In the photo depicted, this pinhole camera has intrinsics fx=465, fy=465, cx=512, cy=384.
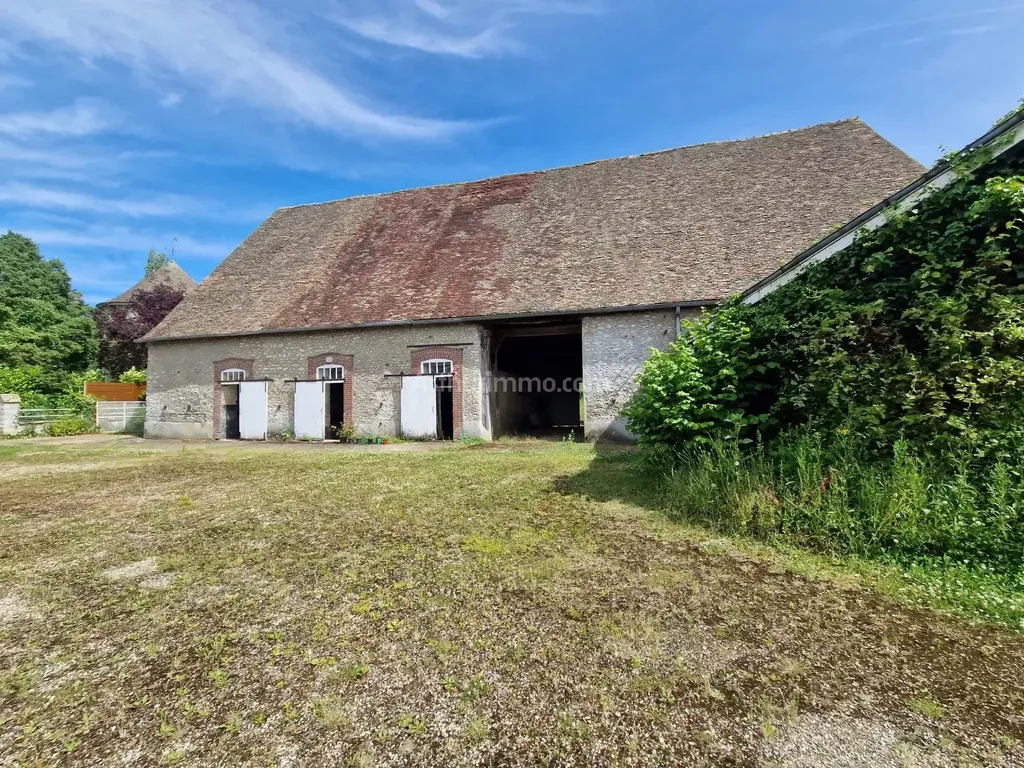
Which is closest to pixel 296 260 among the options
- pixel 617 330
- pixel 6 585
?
pixel 617 330

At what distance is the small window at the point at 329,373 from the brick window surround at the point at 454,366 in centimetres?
245


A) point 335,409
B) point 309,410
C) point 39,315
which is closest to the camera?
point 309,410

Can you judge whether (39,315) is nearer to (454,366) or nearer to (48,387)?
(48,387)

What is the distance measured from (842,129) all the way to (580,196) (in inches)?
297

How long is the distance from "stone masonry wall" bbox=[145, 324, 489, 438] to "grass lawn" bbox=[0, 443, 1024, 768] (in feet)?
25.7

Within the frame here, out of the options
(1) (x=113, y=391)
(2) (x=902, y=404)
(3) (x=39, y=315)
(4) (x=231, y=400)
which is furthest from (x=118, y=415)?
(2) (x=902, y=404)

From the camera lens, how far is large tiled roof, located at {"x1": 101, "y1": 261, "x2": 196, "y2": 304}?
78.3ft

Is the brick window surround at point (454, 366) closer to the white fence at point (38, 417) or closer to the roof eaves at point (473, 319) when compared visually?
the roof eaves at point (473, 319)

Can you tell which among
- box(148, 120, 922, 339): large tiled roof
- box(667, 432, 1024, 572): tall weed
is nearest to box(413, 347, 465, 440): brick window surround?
box(148, 120, 922, 339): large tiled roof

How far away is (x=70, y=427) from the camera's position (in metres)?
16.0

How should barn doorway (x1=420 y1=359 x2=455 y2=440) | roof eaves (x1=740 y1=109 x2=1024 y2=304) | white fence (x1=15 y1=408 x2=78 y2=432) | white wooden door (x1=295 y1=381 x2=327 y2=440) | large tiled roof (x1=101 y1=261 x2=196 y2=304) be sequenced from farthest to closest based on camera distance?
large tiled roof (x1=101 y1=261 x2=196 y2=304) → white fence (x1=15 y1=408 x2=78 y2=432) → white wooden door (x1=295 y1=381 x2=327 y2=440) → barn doorway (x1=420 y1=359 x2=455 y2=440) → roof eaves (x1=740 y1=109 x2=1024 y2=304)

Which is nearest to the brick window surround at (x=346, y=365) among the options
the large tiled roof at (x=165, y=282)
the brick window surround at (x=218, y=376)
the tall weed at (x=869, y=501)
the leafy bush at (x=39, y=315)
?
the brick window surround at (x=218, y=376)

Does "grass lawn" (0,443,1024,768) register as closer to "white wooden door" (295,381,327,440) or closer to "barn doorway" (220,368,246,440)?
"white wooden door" (295,381,327,440)

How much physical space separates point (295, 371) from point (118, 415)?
31.7 feet
